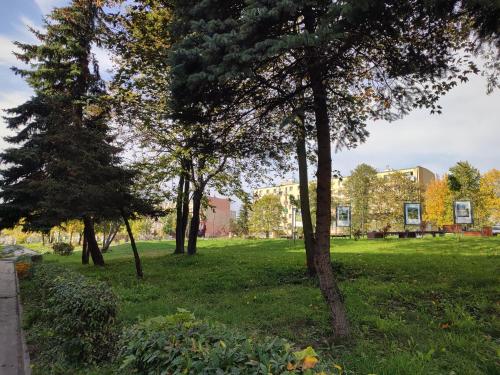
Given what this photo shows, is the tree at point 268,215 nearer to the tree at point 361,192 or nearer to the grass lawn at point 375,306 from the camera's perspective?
the tree at point 361,192

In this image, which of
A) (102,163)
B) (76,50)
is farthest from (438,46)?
(76,50)

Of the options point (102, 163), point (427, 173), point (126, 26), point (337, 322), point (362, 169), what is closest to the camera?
point (337, 322)

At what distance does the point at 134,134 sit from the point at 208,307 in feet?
40.9

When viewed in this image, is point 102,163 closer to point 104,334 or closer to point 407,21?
point 104,334

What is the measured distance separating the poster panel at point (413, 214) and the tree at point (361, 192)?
3073cm

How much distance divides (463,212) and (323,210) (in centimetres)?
2301

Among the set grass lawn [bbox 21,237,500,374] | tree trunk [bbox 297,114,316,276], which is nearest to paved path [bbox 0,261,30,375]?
grass lawn [bbox 21,237,500,374]

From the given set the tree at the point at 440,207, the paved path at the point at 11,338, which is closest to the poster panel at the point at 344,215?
the tree at the point at 440,207

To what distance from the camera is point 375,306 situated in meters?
7.28

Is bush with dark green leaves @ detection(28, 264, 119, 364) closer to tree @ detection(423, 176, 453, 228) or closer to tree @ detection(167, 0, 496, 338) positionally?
tree @ detection(167, 0, 496, 338)

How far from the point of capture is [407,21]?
5.80m

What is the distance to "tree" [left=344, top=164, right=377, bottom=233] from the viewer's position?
197 ft

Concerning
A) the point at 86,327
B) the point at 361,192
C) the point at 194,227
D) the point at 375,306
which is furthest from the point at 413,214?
the point at 361,192

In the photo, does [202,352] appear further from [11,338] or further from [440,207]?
[440,207]
